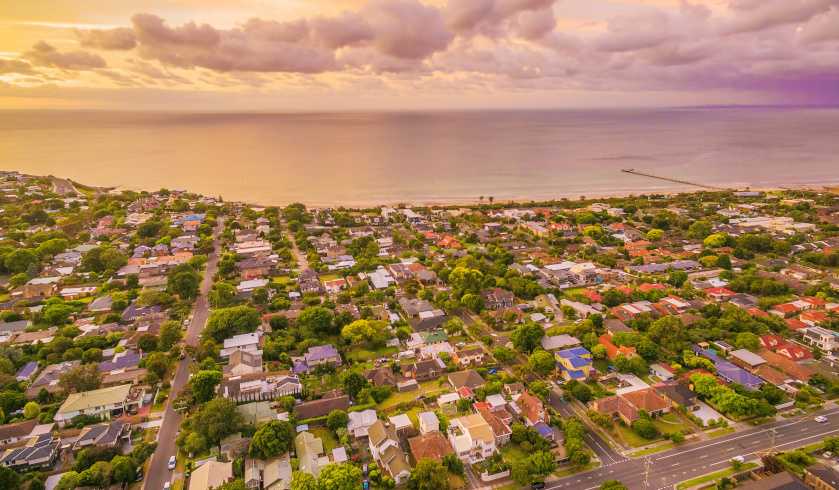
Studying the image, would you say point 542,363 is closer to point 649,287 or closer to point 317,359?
point 317,359

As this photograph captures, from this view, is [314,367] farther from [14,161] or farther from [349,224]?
[14,161]

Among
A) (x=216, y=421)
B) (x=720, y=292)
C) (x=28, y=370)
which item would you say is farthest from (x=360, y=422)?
(x=720, y=292)

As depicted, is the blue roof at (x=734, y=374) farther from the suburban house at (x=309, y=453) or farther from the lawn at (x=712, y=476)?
the suburban house at (x=309, y=453)

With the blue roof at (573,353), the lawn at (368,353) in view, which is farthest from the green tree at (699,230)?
the lawn at (368,353)

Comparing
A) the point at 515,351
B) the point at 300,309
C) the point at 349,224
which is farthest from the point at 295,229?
the point at 515,351

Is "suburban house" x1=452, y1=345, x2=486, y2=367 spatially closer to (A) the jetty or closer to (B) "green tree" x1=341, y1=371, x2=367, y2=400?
(B) "green tree" x1=341, y1=371, x2=367, y2=400

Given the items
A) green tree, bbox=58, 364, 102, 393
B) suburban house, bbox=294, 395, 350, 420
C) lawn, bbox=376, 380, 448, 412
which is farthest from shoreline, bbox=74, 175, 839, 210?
suburban house, bbox=294, 395, 350, 420

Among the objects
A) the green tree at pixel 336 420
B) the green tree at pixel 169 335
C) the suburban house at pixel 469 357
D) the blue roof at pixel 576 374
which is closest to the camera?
the green tree at pixel 336 420
